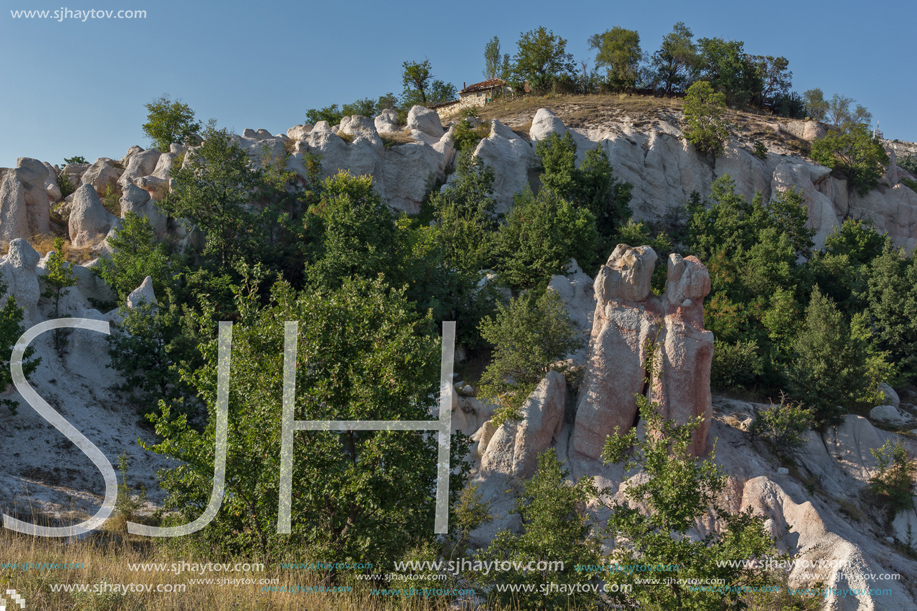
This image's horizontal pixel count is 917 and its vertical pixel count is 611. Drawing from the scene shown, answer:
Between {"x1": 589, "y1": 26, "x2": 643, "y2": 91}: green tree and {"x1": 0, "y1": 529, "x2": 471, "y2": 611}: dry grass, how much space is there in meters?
50.6

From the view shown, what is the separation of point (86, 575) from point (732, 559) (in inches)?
313

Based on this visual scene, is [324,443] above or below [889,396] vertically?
above

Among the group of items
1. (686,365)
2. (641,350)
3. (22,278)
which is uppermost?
(22,278)

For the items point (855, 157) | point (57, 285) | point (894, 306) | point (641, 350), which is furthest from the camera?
point (855, 157)

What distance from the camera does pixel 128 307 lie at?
18.0 meters

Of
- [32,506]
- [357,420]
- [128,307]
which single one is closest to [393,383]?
[357,420]

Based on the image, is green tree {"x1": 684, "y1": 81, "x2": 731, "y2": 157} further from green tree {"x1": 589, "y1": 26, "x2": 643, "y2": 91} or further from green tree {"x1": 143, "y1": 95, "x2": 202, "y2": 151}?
green tree {"x1": 143, "y1": 95, "x2": 202, "y2": 151}

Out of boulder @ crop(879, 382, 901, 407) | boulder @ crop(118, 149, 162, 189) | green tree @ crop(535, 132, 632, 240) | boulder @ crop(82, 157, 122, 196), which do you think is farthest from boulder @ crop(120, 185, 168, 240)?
boulder @ crop(879, 382, 901, 407)

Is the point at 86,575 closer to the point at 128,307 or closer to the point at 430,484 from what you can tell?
the point at 430,484

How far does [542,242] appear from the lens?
24.6m

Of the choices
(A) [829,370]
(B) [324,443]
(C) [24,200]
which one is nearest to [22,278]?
(C) [24,200]

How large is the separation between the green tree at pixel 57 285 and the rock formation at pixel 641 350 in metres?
13.9

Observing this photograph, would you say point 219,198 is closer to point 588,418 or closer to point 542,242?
point 542,242

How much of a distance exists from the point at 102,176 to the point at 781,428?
96.2 ft
